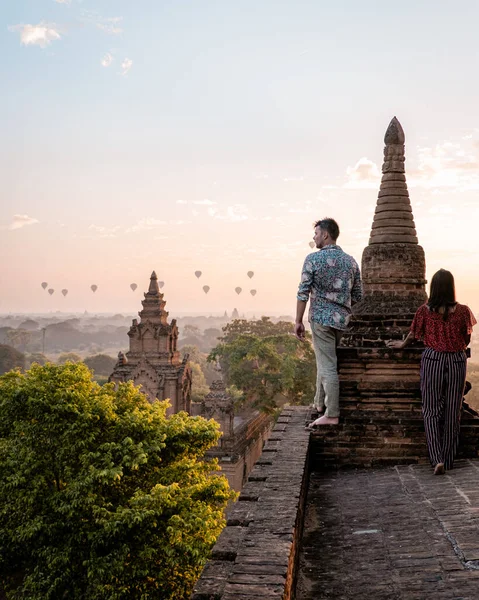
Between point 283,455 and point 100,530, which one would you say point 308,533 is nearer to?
point 283,455

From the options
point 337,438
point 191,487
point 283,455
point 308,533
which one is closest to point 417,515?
point 308,533

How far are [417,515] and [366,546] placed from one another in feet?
2.23

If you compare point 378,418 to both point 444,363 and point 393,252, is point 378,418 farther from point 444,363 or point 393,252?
point 393,252

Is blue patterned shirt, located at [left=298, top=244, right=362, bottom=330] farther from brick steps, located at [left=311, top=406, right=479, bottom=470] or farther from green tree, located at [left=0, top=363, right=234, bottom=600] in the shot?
green tree, located at [left=0, top=363, right=234, bottom=600]

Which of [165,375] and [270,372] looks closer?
[165,375]

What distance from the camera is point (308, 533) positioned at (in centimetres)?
532

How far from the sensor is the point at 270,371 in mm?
38562

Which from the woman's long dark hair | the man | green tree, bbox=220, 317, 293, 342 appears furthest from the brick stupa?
green tree, bbox=220, 317, 293, 342

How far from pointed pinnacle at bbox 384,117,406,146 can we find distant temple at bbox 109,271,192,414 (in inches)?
1150

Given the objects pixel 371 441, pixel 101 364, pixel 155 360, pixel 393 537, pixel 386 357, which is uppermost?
pixel 386 357

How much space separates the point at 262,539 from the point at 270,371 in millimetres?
34483

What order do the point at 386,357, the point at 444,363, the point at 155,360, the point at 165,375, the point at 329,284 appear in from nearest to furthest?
the point at 444,363 < the point at 329,284 < the point at 386,357 < the point at 165,375 < the point at 155,360

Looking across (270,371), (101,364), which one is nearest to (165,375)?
(270,371)

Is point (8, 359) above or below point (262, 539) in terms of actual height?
below
